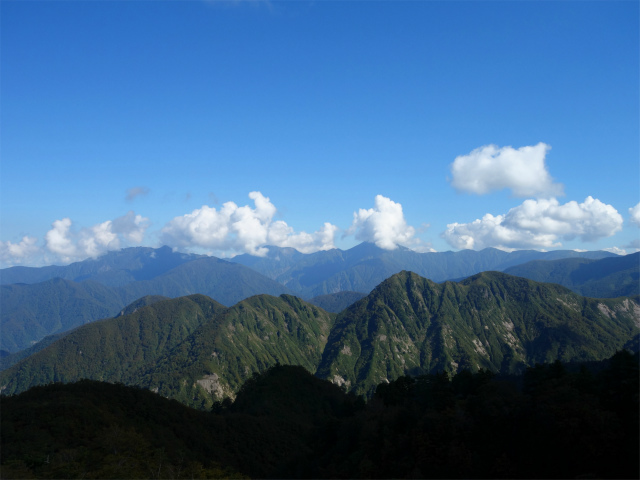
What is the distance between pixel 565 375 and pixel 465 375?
23794mm

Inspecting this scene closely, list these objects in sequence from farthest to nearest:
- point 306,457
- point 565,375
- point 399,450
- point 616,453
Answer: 1. point 306,457
2. point 565,375
3. point 399,450
4. point 616,453

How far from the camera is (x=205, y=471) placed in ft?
233

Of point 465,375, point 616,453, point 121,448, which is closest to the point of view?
point 616,453

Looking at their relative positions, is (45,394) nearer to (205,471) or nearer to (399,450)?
(205,471)

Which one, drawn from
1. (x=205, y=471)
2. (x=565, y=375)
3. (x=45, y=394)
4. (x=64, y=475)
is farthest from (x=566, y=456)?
(x=45, y=394)

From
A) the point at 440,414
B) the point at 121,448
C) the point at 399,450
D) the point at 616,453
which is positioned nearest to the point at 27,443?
the point at 121,448

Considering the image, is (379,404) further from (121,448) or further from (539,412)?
(121,448)

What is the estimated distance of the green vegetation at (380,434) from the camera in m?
46.7

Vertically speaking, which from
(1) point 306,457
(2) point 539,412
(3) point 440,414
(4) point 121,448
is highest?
(2) point 539,412

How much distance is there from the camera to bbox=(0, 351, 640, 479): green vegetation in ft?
153

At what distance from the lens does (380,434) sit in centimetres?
6425

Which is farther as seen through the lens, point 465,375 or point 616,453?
point 465,375

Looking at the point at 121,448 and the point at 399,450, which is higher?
the point at 399,450

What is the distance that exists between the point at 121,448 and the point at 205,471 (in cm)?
1815
